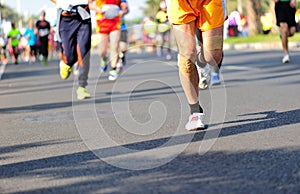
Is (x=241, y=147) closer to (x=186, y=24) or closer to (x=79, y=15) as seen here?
(x=186, y=24)

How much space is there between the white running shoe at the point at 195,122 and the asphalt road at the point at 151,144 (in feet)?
0.26

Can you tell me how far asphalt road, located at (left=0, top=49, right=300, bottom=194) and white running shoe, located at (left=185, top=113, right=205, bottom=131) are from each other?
0.08 metres

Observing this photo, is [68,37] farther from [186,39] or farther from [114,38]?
[186,39]

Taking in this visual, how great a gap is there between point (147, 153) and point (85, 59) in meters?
5.16

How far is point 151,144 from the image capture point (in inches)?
229

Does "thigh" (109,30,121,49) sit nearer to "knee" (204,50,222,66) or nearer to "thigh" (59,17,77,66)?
"thigh" (59,17,77,66)

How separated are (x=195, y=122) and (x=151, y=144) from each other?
0.67 metres

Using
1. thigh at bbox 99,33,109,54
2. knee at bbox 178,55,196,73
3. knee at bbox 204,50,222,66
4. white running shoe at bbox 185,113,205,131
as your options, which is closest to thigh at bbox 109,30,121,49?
thigh at bbox 99,33,109,54

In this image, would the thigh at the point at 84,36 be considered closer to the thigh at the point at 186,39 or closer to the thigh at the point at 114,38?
the thigh at the point at 114,38

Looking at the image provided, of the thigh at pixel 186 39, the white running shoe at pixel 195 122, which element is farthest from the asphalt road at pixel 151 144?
the thigh at pixel 186 39

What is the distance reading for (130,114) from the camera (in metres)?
8.08

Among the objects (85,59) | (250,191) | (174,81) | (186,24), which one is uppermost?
(186,24)

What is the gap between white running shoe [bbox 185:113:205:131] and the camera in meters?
6.33

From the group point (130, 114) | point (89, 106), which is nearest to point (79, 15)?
point (89, 106)
